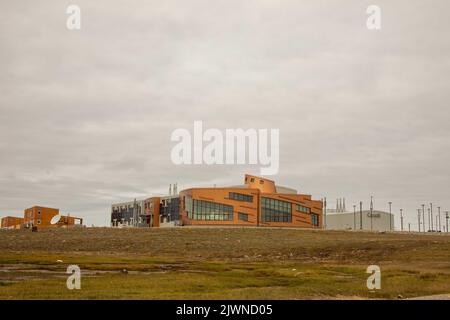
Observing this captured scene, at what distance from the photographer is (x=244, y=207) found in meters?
132

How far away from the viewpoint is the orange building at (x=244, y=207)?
5153 inches

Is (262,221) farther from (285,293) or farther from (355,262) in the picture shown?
(285,293)

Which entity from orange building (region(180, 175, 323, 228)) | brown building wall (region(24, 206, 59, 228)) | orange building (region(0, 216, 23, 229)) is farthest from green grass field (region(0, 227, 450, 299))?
orange building (region(0, 216, 23, 229))

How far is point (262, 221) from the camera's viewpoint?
134 metres

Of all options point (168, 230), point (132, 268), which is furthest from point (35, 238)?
point (132, 268)

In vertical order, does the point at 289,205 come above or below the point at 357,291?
above

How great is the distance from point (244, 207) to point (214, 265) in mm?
84200

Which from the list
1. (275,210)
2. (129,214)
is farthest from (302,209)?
(129,214)

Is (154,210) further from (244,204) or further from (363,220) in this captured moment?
(363,220)

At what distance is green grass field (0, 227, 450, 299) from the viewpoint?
27156 mm

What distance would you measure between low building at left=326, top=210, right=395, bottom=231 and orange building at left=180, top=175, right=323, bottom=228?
47354 mm

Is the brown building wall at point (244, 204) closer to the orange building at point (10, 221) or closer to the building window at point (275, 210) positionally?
the building window at point (275, 210)
